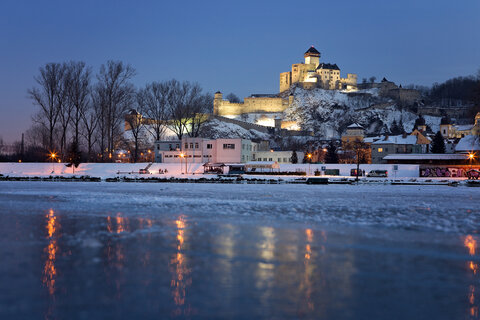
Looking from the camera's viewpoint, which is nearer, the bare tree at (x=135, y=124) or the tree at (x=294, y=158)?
the bare tree at (x=135, y=124)

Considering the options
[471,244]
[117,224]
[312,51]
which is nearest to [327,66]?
[312,51]

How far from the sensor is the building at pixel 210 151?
6184 cm

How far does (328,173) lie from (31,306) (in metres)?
52.3

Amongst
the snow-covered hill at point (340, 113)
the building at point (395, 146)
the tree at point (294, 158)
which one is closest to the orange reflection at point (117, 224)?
the tree at point (294, 158)

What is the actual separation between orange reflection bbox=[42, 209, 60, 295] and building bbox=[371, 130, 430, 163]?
72.2 m

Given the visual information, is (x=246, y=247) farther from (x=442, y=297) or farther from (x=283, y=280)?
(x=442, y=297)

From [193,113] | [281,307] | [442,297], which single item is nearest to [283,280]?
[281,307]

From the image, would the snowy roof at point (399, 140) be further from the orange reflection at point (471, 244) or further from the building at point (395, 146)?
the orange reflection at point (471, 244)

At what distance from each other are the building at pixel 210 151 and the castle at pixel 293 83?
316ft

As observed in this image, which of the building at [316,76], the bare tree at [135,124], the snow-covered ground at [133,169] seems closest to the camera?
the snow-covered ground at [133,169]

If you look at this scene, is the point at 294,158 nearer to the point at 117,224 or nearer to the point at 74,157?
the point at 74,157

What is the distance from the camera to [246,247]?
9.45 meters

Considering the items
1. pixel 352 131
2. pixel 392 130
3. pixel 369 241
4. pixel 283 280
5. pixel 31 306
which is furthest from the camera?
pixel 392 130

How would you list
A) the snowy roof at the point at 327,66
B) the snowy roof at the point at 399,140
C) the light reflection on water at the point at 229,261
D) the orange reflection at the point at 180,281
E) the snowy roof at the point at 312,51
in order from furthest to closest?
the snowy roof at the point at 312,51
the snowy roof at the point at 327,66
the snowy roof at the point at 399,140
the light reflection on water at the point at 229,261
the orange reflection at the point at 180,281
